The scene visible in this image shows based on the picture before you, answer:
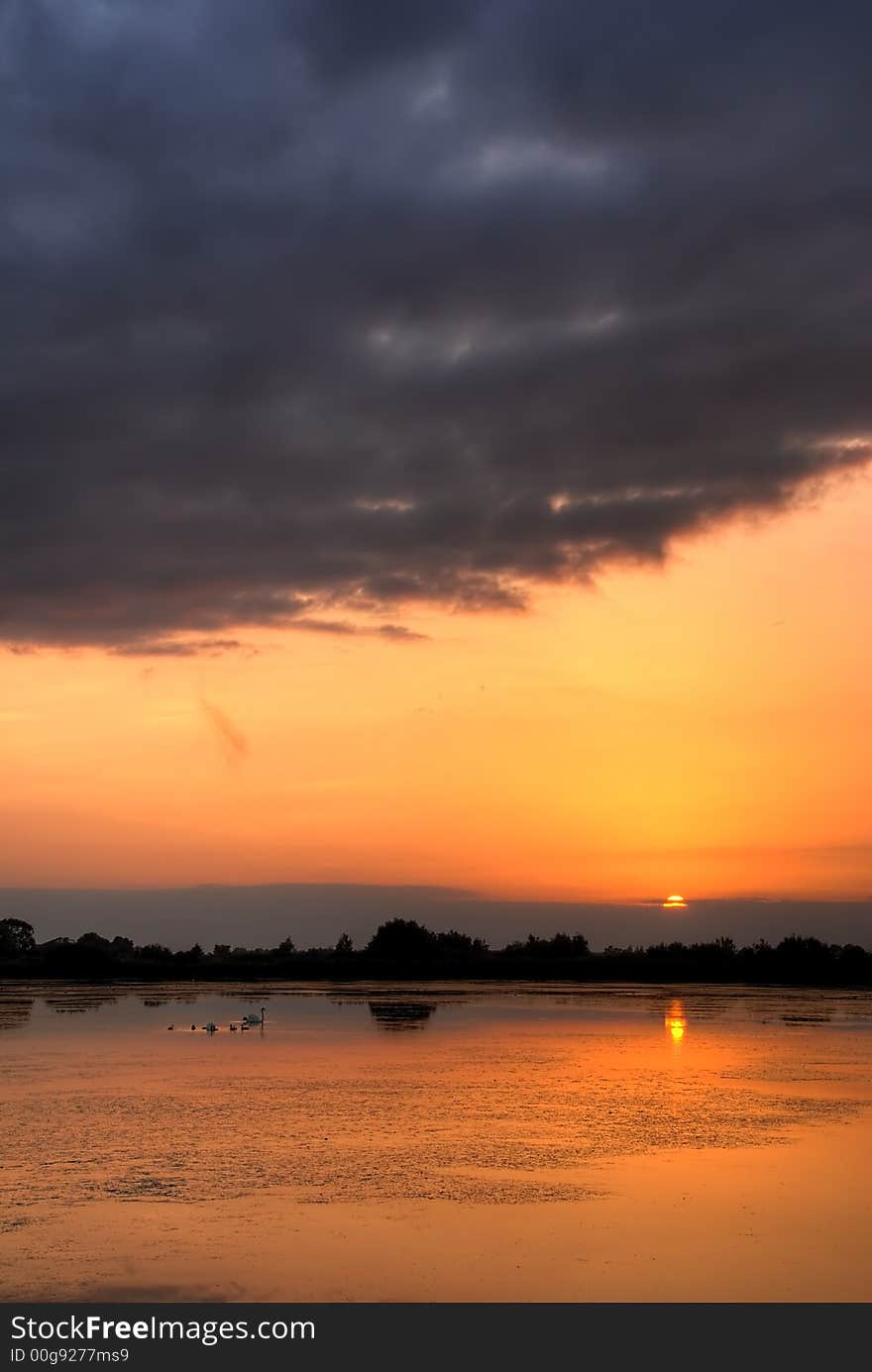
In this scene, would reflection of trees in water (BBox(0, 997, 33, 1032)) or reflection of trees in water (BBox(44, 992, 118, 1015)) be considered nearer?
reflection of trees in water (BBox(0, 997, 33, 1032))

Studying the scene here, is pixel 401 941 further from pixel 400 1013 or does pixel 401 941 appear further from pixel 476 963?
pixel 400 1013

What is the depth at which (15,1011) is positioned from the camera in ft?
179

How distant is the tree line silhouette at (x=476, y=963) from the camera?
317 ft

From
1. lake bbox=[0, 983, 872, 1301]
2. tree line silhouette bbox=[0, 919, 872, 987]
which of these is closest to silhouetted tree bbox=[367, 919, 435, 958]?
tree line silhouette bbox=[0, 919, 872, 987]

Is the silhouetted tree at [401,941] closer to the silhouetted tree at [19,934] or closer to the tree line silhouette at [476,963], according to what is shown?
the tree line silhouette at [476,963]

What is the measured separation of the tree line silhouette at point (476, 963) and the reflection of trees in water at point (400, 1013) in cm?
3801

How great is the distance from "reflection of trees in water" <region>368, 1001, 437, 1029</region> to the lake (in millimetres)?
6201

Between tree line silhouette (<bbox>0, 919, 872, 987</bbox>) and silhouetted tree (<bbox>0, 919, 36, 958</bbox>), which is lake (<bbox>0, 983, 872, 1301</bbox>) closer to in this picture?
tree line silhouette (<bbox>0, 919, 872, 987</bbox>)

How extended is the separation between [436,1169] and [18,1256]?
6.99m

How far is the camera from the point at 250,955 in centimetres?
11850

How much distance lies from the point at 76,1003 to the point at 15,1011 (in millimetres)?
7427

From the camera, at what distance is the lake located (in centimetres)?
1453
